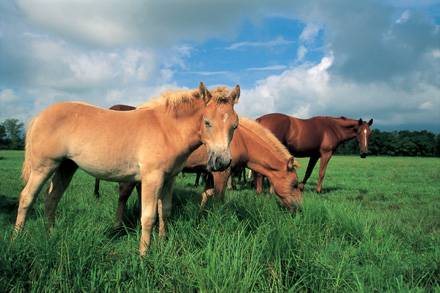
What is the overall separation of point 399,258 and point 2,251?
4401 millimetres

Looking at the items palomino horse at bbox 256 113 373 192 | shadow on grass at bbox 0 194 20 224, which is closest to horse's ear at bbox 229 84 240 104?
shadow on grass at bbox 0 194 20 224

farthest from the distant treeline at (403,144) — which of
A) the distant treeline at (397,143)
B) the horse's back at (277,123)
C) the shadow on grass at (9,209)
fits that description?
the shadow on grass at (9,209)

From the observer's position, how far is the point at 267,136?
7188 mm

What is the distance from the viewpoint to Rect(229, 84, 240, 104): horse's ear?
14.1 ft

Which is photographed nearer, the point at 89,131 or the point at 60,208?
the point at 89,131

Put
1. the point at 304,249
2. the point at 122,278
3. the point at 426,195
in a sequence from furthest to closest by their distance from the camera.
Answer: the point at 426,195, the point at 304,249, the point at 122,278

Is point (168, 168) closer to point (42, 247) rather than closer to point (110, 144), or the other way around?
point (110, 144)

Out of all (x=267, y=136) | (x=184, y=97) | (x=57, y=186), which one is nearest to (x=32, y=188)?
(x=57, y=186)

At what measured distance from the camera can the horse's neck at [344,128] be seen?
45.0 feet

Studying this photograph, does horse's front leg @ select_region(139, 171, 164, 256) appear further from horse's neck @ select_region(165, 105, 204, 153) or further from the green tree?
the green tree

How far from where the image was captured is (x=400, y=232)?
5625 millimetres

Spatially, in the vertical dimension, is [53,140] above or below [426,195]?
above

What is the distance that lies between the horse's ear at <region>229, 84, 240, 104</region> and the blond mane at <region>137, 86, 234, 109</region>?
0.06 m

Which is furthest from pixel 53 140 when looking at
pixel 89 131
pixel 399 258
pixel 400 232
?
pixel 400 232
